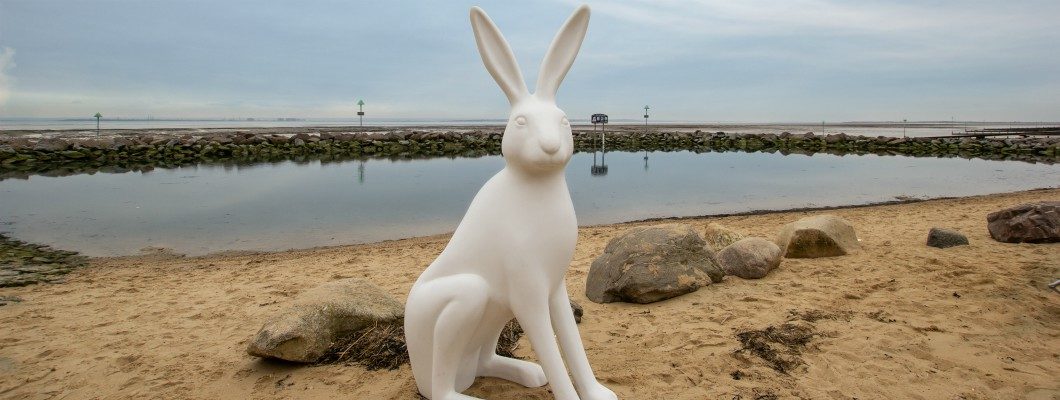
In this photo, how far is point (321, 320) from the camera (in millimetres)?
4000

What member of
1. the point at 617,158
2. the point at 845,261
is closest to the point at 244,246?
the point at 845,261

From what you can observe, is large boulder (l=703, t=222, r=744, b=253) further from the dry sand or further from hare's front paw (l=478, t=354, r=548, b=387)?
hare's front paw (l=478, t=354, r=548, b=387)

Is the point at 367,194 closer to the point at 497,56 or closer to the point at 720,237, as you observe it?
the point at 720,237

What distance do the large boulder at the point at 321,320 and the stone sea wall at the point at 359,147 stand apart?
63.6ft

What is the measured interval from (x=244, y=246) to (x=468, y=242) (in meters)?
7.47

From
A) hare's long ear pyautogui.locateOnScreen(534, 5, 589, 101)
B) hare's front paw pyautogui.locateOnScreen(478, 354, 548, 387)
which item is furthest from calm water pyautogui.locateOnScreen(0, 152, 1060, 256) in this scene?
hare's long ear pyautogui.locateOnScreen(534, 5, 589, 101)

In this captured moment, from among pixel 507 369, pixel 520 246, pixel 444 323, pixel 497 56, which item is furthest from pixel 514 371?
pixel 497 56

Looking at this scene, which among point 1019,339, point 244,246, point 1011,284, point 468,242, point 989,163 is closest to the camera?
point 468,242

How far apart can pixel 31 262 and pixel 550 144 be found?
8256 mm

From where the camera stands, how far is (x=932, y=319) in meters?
4.27

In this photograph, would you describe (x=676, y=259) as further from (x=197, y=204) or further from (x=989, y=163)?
(x=989, y=163)

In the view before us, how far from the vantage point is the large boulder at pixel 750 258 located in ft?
18.1

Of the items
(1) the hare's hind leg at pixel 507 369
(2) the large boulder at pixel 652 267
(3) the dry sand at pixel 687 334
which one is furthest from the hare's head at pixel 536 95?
(2) the large boulder at pixel 652 267

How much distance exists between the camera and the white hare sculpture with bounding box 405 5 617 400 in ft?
8.40
